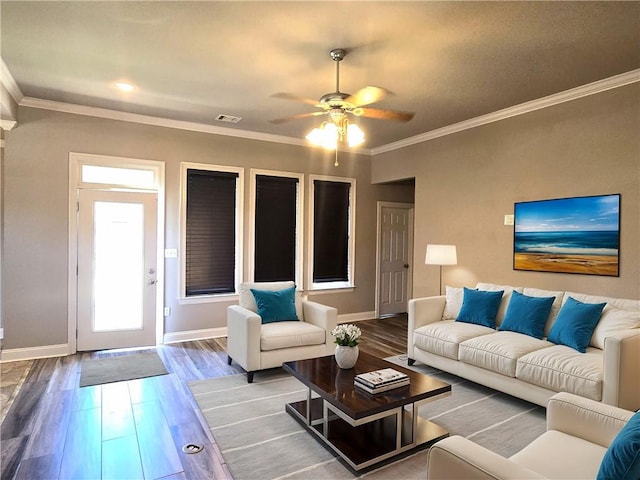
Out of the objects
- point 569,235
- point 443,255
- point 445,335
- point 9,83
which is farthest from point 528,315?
point 9,83

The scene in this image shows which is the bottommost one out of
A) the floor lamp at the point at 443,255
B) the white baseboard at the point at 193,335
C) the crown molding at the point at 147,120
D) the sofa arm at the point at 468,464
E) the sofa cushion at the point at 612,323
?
the white baseboard at the point at 193,335

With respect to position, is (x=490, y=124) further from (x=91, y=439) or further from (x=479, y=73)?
(x=91, y=439)

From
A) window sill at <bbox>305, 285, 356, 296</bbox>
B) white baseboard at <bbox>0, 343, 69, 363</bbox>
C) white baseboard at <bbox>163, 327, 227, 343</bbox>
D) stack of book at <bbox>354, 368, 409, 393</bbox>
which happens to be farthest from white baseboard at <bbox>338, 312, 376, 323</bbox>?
white baseboard at <bbox>0, 343, 69, 363</bbox>

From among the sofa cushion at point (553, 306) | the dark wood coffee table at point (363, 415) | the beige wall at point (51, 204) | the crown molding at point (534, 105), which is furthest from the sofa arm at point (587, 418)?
the beige wall at point (51, 204)

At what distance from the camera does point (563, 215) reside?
400 centimetres

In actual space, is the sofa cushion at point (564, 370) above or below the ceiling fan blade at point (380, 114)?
below

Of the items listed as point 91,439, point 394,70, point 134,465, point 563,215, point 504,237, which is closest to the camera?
point 134,465

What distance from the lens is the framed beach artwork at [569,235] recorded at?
364cm

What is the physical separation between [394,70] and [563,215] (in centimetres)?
234

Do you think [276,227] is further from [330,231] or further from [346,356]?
[346,356]

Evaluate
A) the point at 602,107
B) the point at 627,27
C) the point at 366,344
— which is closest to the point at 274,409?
the point at 366,344

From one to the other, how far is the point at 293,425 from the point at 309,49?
2.95 metres

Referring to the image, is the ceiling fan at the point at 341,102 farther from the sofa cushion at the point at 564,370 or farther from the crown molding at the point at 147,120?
the crown molding at the point at 147,120

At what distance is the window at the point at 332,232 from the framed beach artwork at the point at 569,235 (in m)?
2.76
